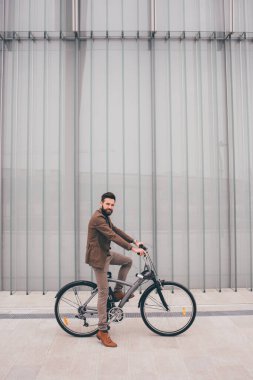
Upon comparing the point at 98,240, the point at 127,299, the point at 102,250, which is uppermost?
the point at 98,240

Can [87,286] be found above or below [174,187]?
below

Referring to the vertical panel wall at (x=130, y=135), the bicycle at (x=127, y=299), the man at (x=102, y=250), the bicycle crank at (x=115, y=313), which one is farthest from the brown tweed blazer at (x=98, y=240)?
the vertical panel wall at (x=130, y=135)

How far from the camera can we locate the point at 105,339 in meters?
4.93

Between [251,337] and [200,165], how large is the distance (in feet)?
11.7

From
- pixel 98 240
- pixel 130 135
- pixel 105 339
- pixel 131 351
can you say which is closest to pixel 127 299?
pixel 105 339

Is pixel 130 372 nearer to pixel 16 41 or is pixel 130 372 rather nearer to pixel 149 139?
pixel 149 139

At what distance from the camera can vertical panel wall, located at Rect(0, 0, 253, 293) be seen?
772 cm

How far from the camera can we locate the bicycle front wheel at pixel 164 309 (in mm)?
5156

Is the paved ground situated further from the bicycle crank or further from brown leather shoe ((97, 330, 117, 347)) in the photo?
the bicycle crank

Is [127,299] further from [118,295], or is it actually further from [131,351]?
[131,351]

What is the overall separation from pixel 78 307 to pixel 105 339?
60cm

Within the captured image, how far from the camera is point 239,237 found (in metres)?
7.80

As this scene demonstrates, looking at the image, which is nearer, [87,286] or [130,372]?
[130,372]

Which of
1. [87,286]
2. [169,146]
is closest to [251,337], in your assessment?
[87,286]
